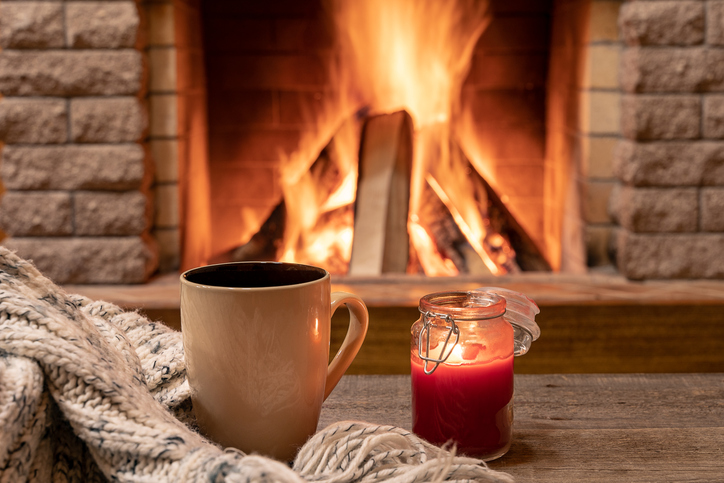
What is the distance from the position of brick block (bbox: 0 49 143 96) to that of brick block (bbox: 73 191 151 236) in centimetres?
23

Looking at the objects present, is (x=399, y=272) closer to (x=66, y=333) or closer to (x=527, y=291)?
(x=527, y=291)

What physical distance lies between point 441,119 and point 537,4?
410 mm

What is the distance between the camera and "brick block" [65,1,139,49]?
1.62 m

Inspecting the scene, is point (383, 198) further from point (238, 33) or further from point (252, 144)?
point (238, 33)

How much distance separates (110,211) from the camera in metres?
1.68

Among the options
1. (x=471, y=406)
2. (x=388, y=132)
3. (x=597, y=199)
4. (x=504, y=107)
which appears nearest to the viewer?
(x=471, y=406)

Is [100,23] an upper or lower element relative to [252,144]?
upper

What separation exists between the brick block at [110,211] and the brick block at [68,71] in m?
0.23

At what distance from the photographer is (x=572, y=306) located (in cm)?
152

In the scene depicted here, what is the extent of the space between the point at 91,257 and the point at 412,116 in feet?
3.00

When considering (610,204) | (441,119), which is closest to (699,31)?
(610,204)

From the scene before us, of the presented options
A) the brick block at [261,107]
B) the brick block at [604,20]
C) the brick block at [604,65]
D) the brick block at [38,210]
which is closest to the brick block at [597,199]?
the brick block at [604,65]

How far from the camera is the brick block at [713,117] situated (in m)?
1.59

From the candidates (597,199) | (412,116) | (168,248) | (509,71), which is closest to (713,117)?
(597,199)
